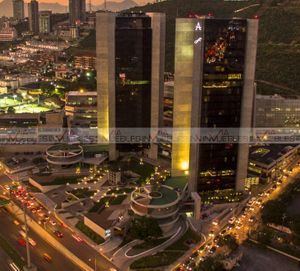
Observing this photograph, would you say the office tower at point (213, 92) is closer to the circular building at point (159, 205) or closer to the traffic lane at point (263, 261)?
the circular building at point (159, 205)

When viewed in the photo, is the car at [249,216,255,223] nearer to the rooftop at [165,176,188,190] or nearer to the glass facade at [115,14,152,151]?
the rooftop at [165,176,188,190]

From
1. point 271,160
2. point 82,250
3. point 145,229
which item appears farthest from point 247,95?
point 82,250

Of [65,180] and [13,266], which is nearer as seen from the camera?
[13,266]

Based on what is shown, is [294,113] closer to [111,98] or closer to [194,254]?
[111,98]

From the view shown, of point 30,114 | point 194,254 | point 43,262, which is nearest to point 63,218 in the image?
point 43,262

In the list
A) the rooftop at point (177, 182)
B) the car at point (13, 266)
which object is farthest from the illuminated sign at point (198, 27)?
the car at point (13, 266)

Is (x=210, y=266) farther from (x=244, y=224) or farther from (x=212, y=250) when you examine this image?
(x=244, y=224)
